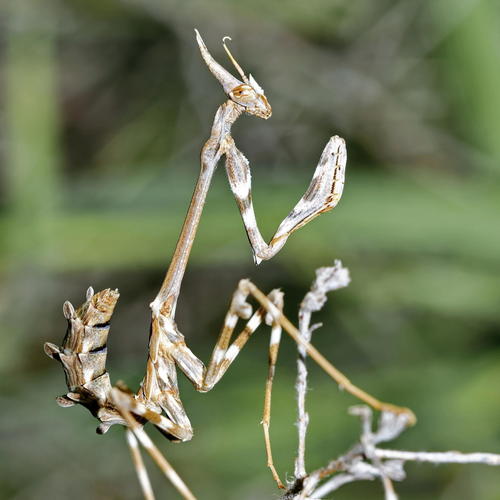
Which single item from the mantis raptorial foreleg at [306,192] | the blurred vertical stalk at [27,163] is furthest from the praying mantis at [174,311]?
the blurred vertical stalk at [27,163]

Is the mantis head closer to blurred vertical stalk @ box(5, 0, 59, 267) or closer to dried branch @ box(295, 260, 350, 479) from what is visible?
dried branch @ box(295, 260, 350, 479)

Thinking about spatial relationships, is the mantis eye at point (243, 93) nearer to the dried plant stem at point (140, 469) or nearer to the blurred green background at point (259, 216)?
the dried plant stem at point (140, 469)

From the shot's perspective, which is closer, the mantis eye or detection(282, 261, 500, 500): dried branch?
detection(282, 261, 500, 500): dried branch

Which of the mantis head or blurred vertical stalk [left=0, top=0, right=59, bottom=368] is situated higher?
blurred vertical stalk [left=0, top=0, right=59, bottom=368]

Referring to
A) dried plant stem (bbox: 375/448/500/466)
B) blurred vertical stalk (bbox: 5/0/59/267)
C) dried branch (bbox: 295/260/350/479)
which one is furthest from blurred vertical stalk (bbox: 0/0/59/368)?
dried plant stem (bbox: 375/448/500/466)

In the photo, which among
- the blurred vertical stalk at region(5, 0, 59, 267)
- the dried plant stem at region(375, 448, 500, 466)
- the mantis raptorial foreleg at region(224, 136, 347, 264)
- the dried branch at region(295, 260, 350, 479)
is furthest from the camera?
the blurred vertical stalk at region(5, 0, 59, 267)

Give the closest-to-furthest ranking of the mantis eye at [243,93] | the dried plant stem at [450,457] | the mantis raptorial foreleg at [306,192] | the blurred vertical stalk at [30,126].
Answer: the dried plant stem at [450,457]
the mantis raptorial foreleg at [306,192]
the mantis eye at [243,93]
the blurred vertical stalk at [30,126]

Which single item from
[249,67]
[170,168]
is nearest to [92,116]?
[170,168]

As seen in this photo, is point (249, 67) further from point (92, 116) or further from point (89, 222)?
point (89, 222)
